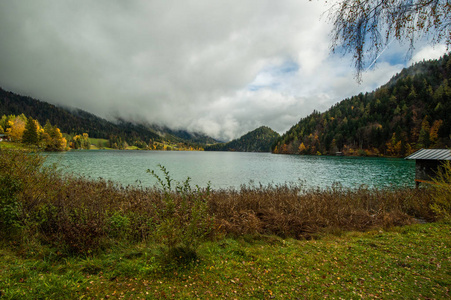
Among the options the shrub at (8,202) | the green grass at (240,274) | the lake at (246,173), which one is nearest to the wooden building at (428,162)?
the lake at (246,173)

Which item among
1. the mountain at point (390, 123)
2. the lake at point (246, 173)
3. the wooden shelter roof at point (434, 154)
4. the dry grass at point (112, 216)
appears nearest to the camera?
the dry grass at point (112, 216)

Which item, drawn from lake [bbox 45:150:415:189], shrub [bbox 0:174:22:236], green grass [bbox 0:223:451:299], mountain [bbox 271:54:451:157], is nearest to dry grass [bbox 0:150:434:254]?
shrub [bbox 0:174:22:236]

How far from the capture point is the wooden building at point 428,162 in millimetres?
20062

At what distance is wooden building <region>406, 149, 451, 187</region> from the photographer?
790 inches

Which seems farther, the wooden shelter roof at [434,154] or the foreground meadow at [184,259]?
the wooden shelter roof at [434,154]

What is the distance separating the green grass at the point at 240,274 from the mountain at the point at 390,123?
126045mm

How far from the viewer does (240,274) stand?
5137 mm

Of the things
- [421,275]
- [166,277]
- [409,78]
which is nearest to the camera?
[166,277]

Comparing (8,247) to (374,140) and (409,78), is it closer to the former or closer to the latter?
(374,140)

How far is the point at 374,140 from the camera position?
399 ft

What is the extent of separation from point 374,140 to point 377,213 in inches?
5458

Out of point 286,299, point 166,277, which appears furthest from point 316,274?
point 166,277

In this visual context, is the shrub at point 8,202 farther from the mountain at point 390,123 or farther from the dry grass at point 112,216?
the mountain at point 390,123

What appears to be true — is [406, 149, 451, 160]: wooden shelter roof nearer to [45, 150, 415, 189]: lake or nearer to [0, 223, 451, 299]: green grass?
[45, 150, 415, 189]: lake
